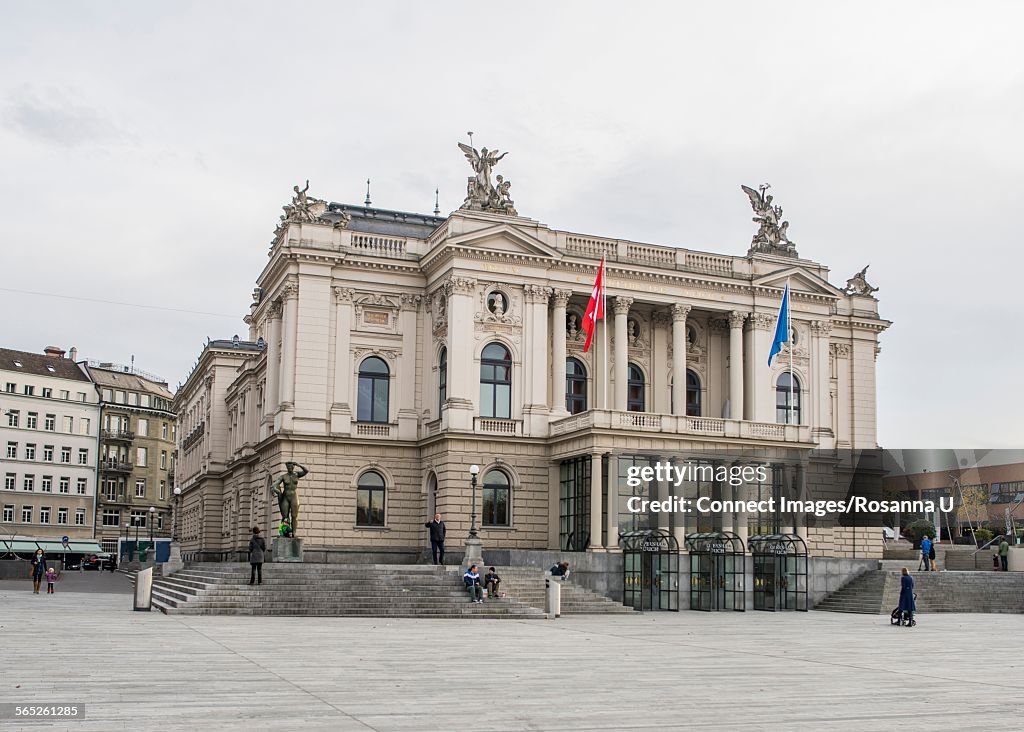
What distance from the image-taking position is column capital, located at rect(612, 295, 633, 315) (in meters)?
55.5

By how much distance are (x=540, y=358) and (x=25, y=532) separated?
202 feet

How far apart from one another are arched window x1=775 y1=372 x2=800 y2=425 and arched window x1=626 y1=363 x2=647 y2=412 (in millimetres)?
7050

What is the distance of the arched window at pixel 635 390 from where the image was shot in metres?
57.9

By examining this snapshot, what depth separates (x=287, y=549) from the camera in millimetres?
41656

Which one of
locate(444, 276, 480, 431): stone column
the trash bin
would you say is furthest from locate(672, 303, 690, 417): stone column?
the trash bin

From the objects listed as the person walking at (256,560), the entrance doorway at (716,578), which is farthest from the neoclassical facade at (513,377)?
the person walking at (256,560)

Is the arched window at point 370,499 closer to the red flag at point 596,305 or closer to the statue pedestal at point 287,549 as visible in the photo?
the statue pedestal at point 287,549

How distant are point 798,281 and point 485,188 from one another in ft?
54.2

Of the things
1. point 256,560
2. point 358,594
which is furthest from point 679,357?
point 256,560

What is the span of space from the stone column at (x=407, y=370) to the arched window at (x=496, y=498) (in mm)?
4484

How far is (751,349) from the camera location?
58.4 metres

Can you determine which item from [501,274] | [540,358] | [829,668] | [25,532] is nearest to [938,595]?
[540,358]

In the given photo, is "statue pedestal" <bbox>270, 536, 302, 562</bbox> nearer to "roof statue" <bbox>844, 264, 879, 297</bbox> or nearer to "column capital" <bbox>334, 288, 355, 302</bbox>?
"column capital" <bbox>334, 288, 355, 302</bbox>

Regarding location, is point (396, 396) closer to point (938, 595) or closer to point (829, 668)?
A: point (938, 595)
